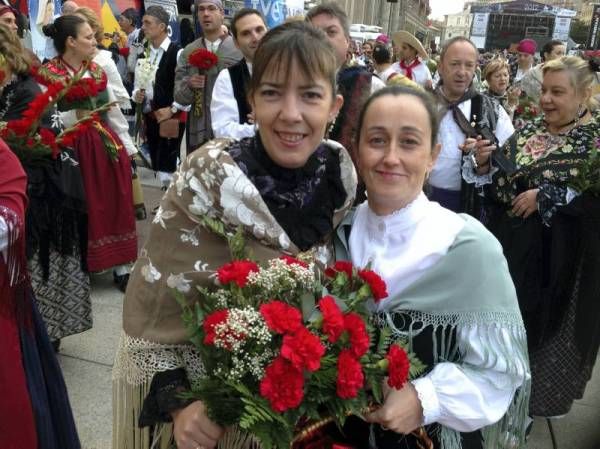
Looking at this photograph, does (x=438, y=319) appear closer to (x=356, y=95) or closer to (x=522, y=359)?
(x=522, y=359)

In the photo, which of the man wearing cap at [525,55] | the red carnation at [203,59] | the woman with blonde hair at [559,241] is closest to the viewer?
the woman with blonde hair at [559,241]

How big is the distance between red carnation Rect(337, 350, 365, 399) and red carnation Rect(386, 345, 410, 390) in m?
0.10

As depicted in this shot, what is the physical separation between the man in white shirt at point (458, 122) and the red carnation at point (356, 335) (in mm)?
2630

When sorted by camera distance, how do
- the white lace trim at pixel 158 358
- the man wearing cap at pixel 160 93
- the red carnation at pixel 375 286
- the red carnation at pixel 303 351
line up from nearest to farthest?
1. the red carnation at pixel 303 351
2. the red carnation at pixel 375 286
3. the white lace trim at pixel 158 358
4. the man wearing cap at pixel 160 93

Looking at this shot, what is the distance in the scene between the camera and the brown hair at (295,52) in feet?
4.75

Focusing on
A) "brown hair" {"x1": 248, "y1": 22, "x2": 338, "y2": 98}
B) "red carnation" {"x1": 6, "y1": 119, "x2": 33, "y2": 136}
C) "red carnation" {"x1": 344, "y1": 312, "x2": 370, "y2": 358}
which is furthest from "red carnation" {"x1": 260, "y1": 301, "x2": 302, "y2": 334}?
"red carnation" {"x1": 6, "y1": 119, "x2": 33, "y2": 136}

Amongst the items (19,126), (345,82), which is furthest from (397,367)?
(19,126)

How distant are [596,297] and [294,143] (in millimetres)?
2347

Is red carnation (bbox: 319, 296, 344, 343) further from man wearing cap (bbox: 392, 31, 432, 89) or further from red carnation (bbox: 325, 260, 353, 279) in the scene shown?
man wearing cap (bbox: 392, 31, 432, 89)

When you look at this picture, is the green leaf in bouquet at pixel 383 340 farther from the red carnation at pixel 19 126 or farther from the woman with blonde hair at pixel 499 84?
the woman with blonde hair at pixel 499 84

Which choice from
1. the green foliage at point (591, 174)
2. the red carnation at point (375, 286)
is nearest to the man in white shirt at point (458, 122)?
the green foliage at point (591, 174)

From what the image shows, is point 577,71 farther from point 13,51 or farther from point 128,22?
point 128,22

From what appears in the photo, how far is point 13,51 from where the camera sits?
3061mm

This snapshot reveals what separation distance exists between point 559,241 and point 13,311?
266 cm
